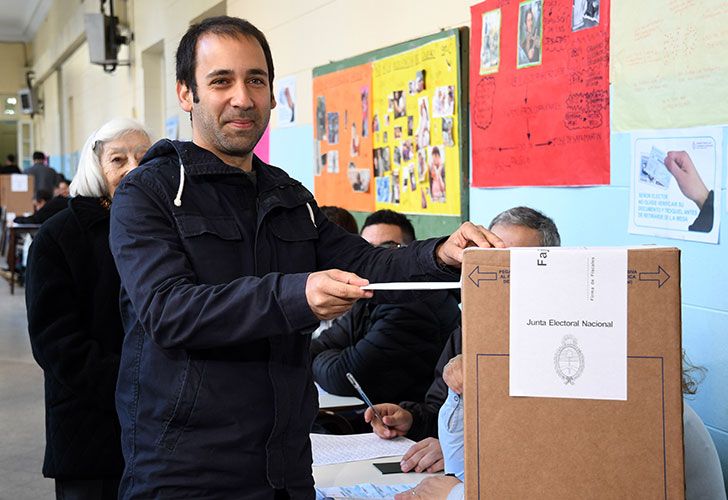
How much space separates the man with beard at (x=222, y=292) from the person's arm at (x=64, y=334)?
2.03 ft

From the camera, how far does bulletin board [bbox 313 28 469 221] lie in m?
3.54

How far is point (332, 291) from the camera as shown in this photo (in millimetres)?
1246

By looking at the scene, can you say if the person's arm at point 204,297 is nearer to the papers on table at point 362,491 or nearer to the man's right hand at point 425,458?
the papers on table at point 362,491

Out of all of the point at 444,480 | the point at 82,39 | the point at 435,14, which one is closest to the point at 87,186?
the point at 444,480

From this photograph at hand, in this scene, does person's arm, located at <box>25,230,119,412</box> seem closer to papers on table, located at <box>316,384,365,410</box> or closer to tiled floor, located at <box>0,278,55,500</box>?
papers on table, located at <box>316,384,365,410</box>

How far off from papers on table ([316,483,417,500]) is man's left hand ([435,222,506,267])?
64 centimetres

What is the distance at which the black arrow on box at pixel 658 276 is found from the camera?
1.10 m

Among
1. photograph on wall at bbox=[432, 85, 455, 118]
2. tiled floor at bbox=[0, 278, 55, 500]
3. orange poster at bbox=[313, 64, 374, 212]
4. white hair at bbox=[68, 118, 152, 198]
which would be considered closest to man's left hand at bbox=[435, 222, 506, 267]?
white hair at bbox=[68, 118, 152, 198]

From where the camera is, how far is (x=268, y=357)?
1.43 meters

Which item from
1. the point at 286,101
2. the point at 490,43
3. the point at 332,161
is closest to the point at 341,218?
the point at 490,43

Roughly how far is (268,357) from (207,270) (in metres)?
0.17

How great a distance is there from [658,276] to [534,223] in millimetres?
1223

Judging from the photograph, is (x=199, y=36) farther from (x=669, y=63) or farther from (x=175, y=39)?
(x=175, y=39)

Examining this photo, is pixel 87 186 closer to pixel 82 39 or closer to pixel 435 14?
pixel 435 14
